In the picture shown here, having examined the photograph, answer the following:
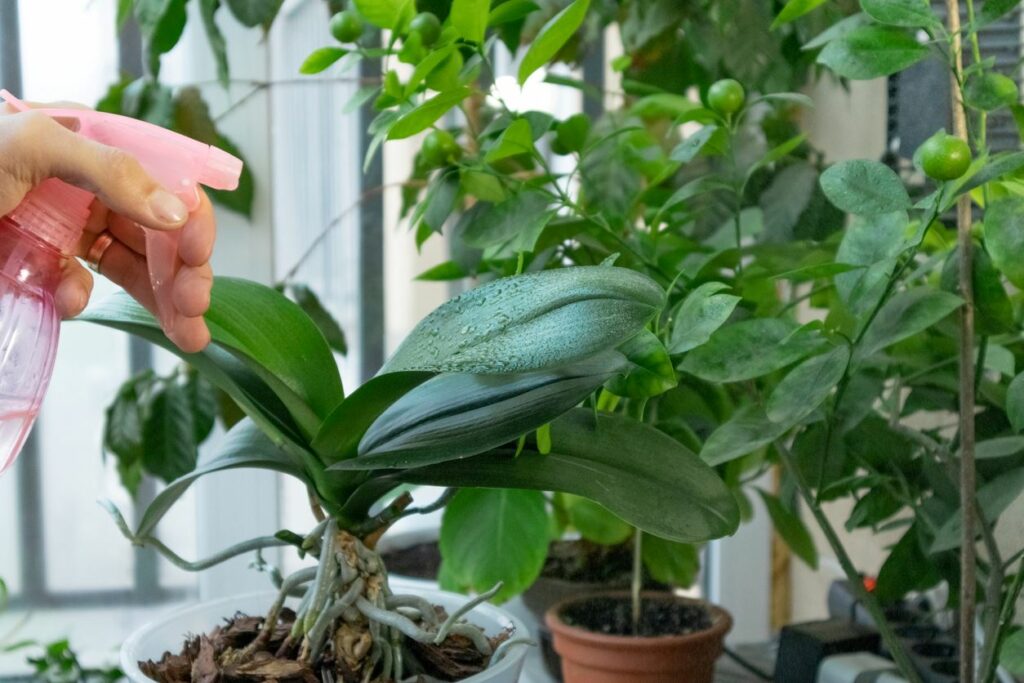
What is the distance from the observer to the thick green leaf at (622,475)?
551 millimetres

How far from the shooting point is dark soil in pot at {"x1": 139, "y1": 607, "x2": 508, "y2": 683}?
577 millimetres

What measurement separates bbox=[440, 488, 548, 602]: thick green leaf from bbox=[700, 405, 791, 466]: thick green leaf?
0.73ft

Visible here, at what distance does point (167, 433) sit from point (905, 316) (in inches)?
26.2

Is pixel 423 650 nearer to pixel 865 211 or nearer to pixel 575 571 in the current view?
pixel 865 211

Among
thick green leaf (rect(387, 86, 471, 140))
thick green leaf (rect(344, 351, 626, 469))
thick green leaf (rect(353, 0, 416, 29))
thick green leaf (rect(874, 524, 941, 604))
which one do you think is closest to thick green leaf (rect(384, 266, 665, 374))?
thick green leaf (rect(344, 351, 626, 469))

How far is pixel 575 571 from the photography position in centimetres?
106

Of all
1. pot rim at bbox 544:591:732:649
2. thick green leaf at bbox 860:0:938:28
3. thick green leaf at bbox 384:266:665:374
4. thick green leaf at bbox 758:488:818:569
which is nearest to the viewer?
thick green leaf at bbox 384:266:665:374

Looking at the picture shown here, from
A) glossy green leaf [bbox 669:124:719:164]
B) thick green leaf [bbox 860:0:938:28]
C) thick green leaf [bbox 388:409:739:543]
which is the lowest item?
thick green leaf [bbox 388:409:739:543]

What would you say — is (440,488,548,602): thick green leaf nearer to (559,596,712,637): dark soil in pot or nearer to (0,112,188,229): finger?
(559,596,712,637): dark soil in pot

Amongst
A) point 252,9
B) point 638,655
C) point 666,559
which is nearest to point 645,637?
point 638,655

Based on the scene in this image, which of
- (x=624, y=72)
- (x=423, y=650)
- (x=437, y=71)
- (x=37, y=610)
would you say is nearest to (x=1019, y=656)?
(x=423, y=650)

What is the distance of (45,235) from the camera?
0.51m

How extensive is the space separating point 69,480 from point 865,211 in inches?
39.9

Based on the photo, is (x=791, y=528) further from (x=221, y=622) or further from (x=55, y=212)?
(x=55, y=212)
